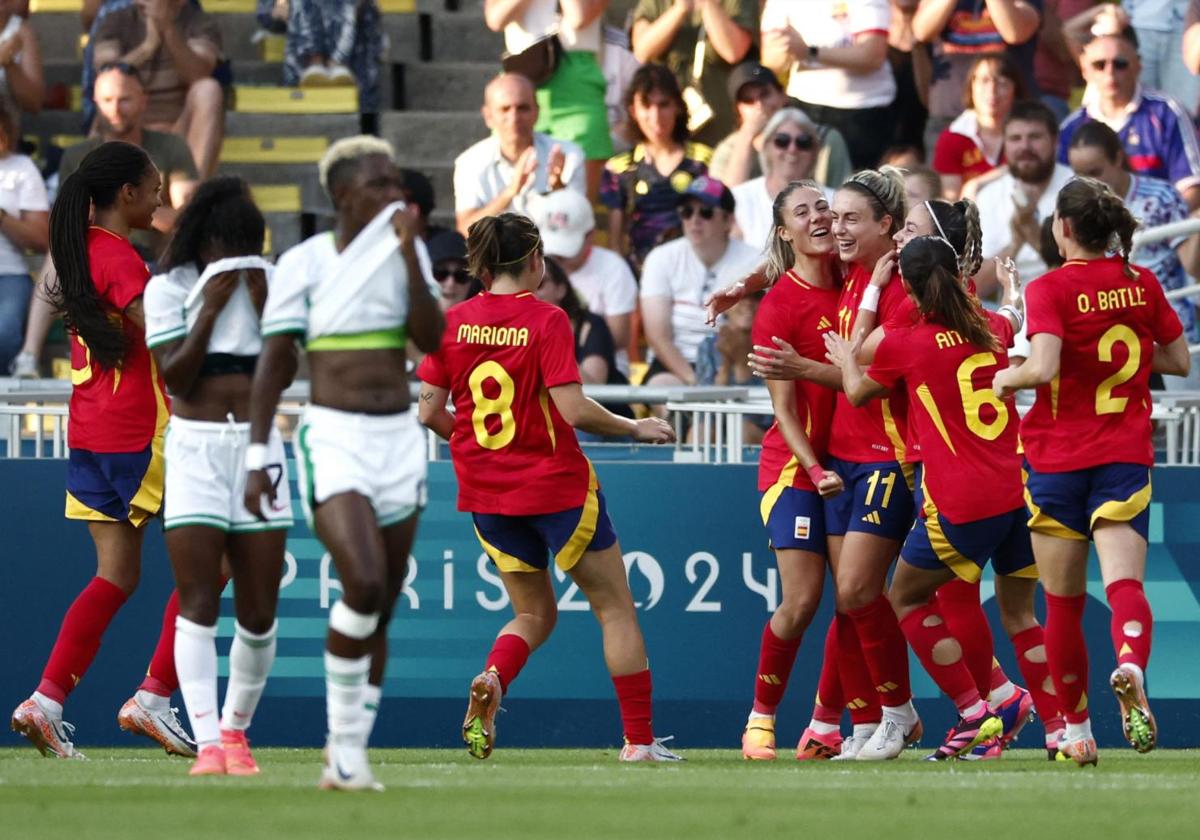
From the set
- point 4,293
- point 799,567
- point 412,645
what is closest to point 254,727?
point 412,645

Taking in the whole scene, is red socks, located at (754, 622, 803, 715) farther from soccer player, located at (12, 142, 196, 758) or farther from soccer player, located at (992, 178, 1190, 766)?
soccer player, located at (12, 142, 196, 758)

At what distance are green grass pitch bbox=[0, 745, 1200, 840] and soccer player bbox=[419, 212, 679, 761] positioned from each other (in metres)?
0.71

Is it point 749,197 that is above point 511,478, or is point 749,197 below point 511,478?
above

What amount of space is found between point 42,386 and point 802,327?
3892mm

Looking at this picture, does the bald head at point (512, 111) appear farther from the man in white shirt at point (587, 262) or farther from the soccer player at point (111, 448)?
the soccer player at point (111, 448)

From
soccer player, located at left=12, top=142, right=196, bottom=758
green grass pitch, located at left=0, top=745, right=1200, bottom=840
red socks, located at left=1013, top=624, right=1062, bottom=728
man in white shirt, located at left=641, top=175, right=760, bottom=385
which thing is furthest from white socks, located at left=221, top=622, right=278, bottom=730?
man in white shirt, located at left=641, top=175, right=760, bottom=385

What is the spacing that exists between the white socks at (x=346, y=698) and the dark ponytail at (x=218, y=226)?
1649 millimetres

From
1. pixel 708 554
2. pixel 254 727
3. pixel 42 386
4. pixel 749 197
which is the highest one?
pixel 749 197

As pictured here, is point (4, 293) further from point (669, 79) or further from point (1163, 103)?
point (1163, 103)

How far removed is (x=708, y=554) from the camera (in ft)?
34.8

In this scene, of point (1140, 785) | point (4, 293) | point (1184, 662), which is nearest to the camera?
point (1140, 785)

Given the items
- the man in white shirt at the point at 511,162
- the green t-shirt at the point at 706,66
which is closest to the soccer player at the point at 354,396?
the man in white shirt at the point at 511,162

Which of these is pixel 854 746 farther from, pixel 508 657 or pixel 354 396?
pixel 354 396

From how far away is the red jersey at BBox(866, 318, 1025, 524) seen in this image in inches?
344
